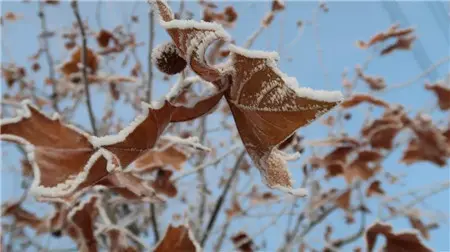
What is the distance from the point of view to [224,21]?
1.94 m

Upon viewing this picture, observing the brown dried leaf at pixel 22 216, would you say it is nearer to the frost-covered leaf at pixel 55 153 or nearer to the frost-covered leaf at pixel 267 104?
the frost-covered leaf at pixel 55 153

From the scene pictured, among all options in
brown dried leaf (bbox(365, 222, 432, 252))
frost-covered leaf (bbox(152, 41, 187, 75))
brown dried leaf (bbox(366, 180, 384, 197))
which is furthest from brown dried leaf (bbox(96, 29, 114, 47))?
frost-covered leaf (bbox(152, 41, 187, 75))

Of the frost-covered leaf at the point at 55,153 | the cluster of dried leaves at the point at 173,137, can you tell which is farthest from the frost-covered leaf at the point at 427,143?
the frost-covered leaf at the point at 55,153

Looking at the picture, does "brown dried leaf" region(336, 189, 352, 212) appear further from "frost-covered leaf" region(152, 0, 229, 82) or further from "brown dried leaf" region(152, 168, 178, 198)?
"frost-covered leaf" region(152, 0, 229, 82)

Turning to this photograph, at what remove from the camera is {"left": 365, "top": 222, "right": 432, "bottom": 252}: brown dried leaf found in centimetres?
68

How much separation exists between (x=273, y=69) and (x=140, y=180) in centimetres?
34

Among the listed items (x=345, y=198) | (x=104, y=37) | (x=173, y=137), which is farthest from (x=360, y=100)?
(x=104, y=37)

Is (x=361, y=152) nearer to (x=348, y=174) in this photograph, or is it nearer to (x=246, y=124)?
(x=348, y=174)

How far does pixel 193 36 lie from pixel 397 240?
0.53 metres

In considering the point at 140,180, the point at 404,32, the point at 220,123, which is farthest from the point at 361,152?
the point at 220,123

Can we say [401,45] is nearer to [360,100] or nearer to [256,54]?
[360,100]

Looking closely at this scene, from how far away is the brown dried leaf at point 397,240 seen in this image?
678mm

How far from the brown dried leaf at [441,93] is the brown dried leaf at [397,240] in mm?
811

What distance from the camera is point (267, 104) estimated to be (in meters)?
0.29
